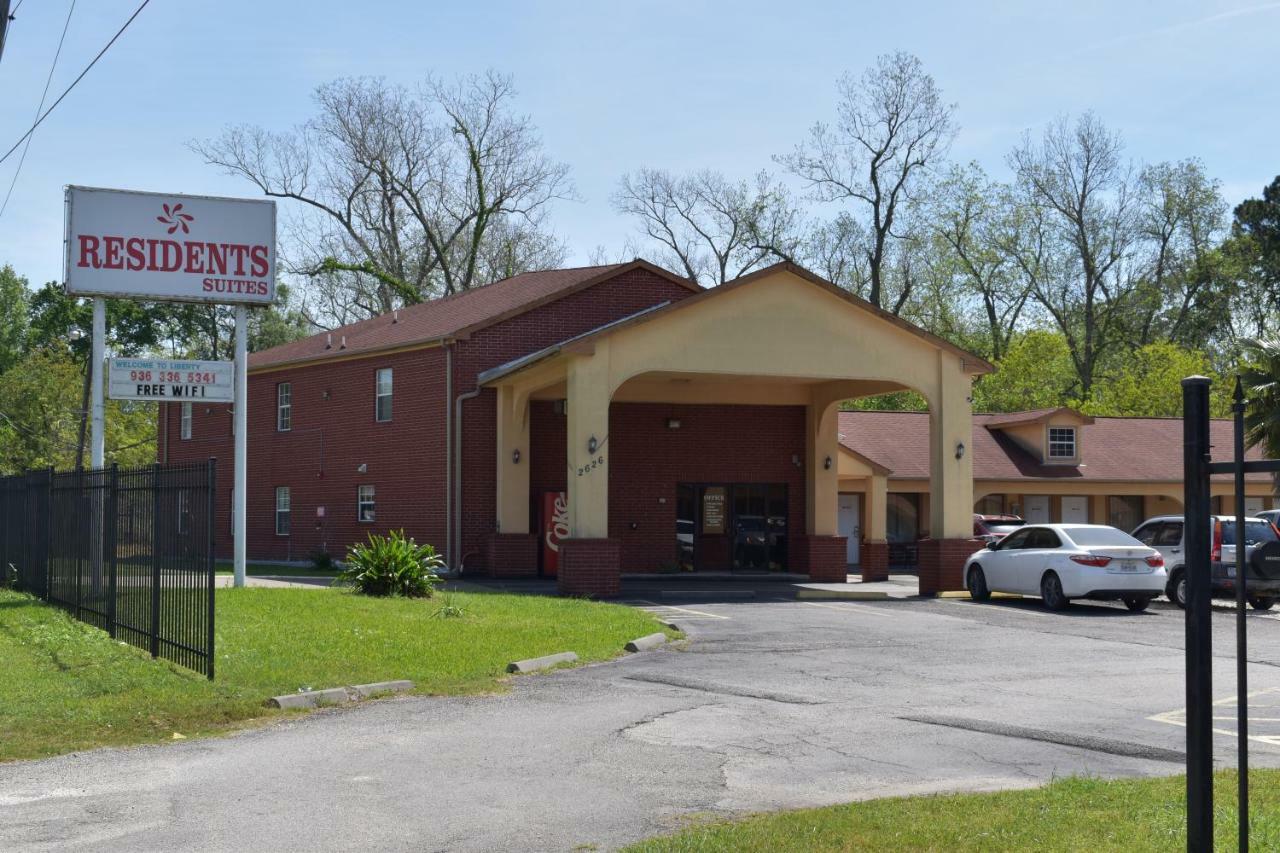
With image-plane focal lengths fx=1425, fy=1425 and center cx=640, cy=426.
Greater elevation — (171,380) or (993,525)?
(171,380)

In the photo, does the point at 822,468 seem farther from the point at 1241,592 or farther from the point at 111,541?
the point at 1241,592

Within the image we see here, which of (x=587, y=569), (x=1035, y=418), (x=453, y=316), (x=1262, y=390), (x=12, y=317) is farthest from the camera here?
(x=12, y=317)

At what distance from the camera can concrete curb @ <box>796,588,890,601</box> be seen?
26406 millimetres

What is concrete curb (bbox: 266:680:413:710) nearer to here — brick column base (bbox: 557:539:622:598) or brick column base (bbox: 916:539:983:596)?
brick column base (bbox: 557:539:622:598)

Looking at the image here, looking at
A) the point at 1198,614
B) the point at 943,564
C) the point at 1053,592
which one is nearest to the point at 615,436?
the point at 943,564

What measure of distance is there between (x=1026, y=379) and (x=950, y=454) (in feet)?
98.7

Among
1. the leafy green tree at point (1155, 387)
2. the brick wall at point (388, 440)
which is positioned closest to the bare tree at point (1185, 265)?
the leafy green tree at point (1155, 387)

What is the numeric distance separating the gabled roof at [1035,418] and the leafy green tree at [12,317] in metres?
53.7

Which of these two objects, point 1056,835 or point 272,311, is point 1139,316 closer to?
point 272,311

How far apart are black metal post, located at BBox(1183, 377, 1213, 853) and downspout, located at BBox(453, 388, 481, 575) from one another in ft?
84.3

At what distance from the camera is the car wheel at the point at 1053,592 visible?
936 inches

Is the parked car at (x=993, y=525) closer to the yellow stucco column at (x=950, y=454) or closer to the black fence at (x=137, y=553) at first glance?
the yellow stucco column at (x=950, y=454)

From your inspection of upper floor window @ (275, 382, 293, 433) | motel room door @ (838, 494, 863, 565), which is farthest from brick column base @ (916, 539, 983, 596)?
upper floor window @ (275, 382, 293, 433)

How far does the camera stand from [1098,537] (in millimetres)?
24078
